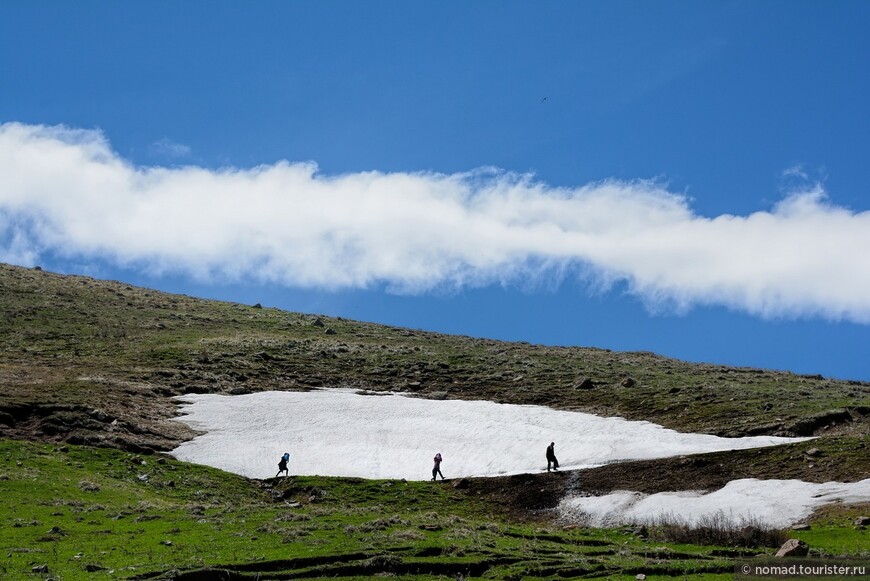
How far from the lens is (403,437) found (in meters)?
59.1

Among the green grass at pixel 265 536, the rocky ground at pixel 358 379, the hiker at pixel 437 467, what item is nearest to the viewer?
the green grass at pixel 265 536

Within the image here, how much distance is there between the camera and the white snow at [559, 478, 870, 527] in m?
38.3

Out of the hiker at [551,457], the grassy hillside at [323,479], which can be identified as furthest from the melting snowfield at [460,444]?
the grassy hillside at [323,479]

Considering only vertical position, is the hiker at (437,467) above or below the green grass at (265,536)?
above

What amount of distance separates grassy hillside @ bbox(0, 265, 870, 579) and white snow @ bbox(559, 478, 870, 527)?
133 centimetres

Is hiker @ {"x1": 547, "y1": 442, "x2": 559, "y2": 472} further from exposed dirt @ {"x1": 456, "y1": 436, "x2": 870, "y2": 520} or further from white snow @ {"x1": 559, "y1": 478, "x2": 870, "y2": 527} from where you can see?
white snow @ {"x1": 559, "y1": 478, "x2": 870, "y2": 527}

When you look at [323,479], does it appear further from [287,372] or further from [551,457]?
[287,372]

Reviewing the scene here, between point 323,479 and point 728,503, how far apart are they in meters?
21.2

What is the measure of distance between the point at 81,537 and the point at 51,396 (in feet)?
97.8

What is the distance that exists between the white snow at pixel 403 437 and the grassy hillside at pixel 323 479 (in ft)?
8.76

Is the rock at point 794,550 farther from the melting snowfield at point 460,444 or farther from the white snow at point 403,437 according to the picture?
the white snow at point 403,437

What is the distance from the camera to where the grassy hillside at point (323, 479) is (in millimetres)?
27969

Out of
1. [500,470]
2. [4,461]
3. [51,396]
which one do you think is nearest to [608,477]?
[500,470]

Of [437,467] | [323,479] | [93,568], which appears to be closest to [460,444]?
[437,467]
